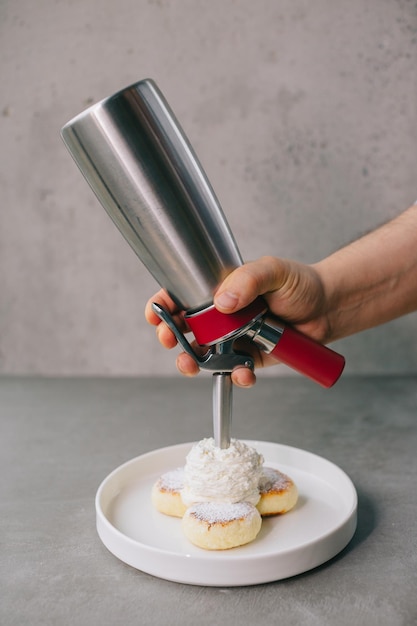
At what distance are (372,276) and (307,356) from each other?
30 centimetres

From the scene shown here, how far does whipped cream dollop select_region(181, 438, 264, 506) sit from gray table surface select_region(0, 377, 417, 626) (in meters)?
0.12

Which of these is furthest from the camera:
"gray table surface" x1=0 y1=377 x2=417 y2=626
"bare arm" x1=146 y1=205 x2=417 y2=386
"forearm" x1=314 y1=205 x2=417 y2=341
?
"forearm" x1=314 y1=205 x2=417 y2=341

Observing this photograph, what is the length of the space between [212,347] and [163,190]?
8.5 inches

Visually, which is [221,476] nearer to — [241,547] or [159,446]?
[241,547]

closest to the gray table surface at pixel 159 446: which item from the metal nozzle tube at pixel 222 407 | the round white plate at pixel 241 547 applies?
the round white plate at pixel 241 547

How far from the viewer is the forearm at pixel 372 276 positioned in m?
1.00

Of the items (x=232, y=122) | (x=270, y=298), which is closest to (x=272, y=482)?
(x=270, y=298)

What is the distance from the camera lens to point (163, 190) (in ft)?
2.17

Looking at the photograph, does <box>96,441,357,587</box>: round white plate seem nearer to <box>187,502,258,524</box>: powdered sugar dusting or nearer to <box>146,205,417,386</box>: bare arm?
<box>187,502,258,524</box>: powdered sugar dusting

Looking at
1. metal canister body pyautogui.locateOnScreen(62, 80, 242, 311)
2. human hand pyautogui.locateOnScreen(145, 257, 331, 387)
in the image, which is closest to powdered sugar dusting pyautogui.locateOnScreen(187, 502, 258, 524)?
human hand pyautogui.locateOnScreen(145, 257, 331, 387)

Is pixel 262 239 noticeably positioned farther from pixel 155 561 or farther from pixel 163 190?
pixel 155 561

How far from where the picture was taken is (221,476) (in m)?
0.75

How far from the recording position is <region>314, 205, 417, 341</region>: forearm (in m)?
1.00

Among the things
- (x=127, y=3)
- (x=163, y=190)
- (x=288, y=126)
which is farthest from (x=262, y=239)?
(x=163, y=190)
